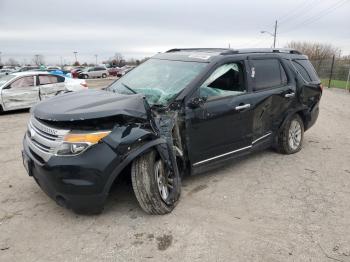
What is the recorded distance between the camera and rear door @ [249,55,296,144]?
4.84m

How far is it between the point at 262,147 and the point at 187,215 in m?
2.13

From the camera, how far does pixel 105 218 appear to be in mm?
3537

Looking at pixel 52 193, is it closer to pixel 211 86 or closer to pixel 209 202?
pixel 209 202

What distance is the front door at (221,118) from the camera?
4023 millimetres

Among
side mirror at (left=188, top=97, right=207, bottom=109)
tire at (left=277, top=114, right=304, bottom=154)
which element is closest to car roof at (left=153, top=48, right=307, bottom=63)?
side mirror at (left=188, top=97, right=207, bottom=109)

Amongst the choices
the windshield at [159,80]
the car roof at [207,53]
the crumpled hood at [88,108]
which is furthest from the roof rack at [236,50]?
the crumpled hood at [88,108]

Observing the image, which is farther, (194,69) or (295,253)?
(194,69)

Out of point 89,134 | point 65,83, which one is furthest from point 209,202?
point 65,83

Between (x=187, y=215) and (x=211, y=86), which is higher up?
(x=211, y=86)

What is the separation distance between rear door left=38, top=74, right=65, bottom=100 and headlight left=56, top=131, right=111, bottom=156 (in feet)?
31.3

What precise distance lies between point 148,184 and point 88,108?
98 cm

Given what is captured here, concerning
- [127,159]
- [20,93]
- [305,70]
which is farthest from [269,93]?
[20,93]

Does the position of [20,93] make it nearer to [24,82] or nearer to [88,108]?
[24,82]

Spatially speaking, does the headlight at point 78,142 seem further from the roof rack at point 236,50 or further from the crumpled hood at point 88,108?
the roof rack at point 236,50
